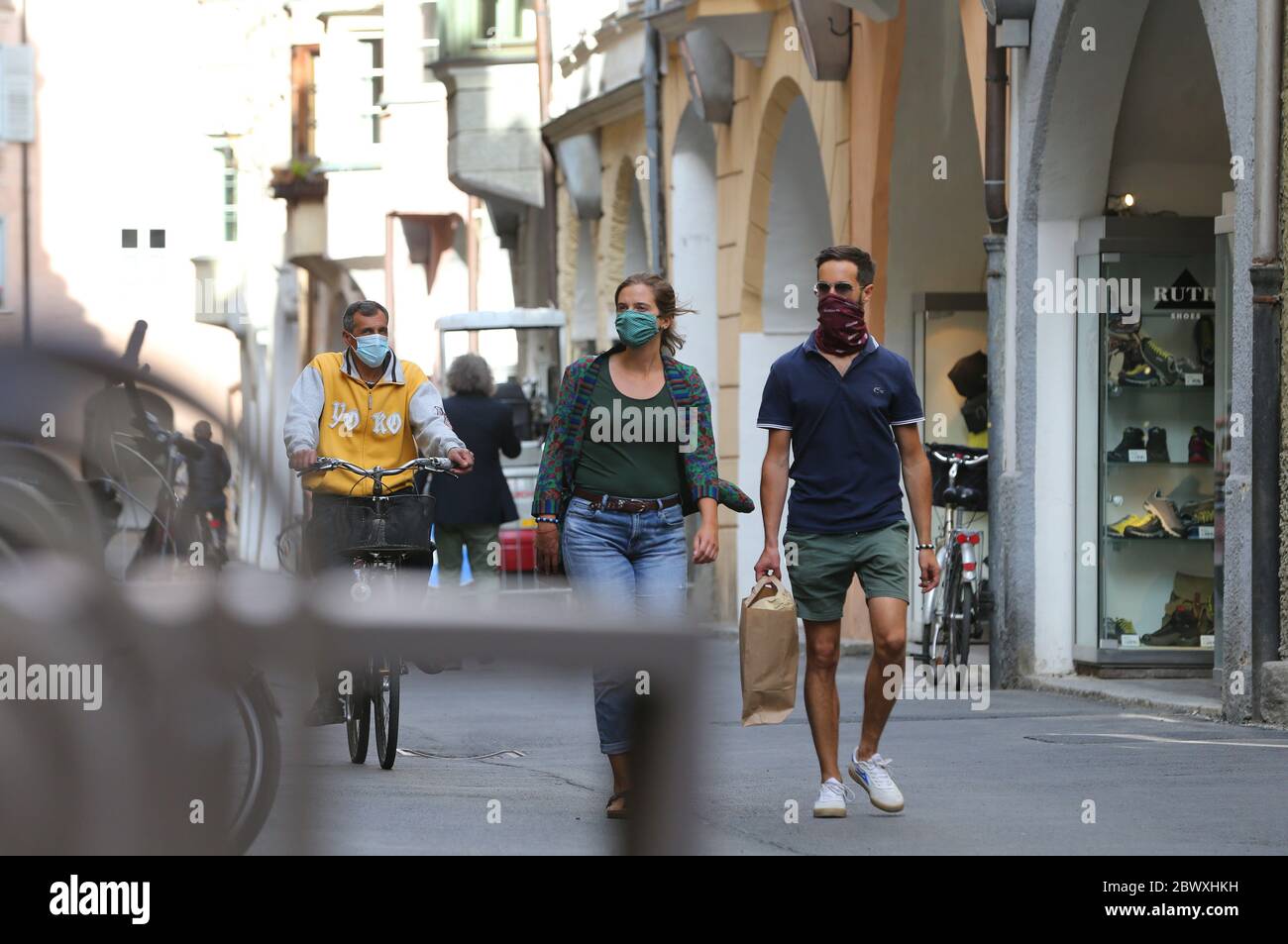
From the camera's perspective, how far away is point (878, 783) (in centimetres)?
786

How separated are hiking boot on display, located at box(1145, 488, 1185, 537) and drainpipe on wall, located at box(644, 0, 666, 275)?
9882 mm

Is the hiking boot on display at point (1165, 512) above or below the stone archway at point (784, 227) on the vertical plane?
below

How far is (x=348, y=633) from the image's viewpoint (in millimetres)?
2770

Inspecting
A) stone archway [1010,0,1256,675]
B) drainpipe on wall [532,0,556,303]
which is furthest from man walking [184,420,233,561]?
drainpipe on wall [532,0,556,303]

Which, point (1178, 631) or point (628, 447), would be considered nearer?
point (628, 447)

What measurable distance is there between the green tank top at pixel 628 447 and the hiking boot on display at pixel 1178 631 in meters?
6.13

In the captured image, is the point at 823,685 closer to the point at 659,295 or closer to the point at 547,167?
the point at 659,295

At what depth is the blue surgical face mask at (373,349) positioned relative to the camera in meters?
9.04

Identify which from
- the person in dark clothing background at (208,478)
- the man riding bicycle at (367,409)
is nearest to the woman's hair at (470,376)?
the man riding bicycle at (367,409)

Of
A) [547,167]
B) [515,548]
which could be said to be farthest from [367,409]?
[547,167]

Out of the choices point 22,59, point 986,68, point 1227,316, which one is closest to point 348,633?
point 1227,316

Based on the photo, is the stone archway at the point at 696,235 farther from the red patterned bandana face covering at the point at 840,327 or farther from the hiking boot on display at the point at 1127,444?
the red patterned bandana face covering at the point at 840,327

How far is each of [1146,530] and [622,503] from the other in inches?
247
